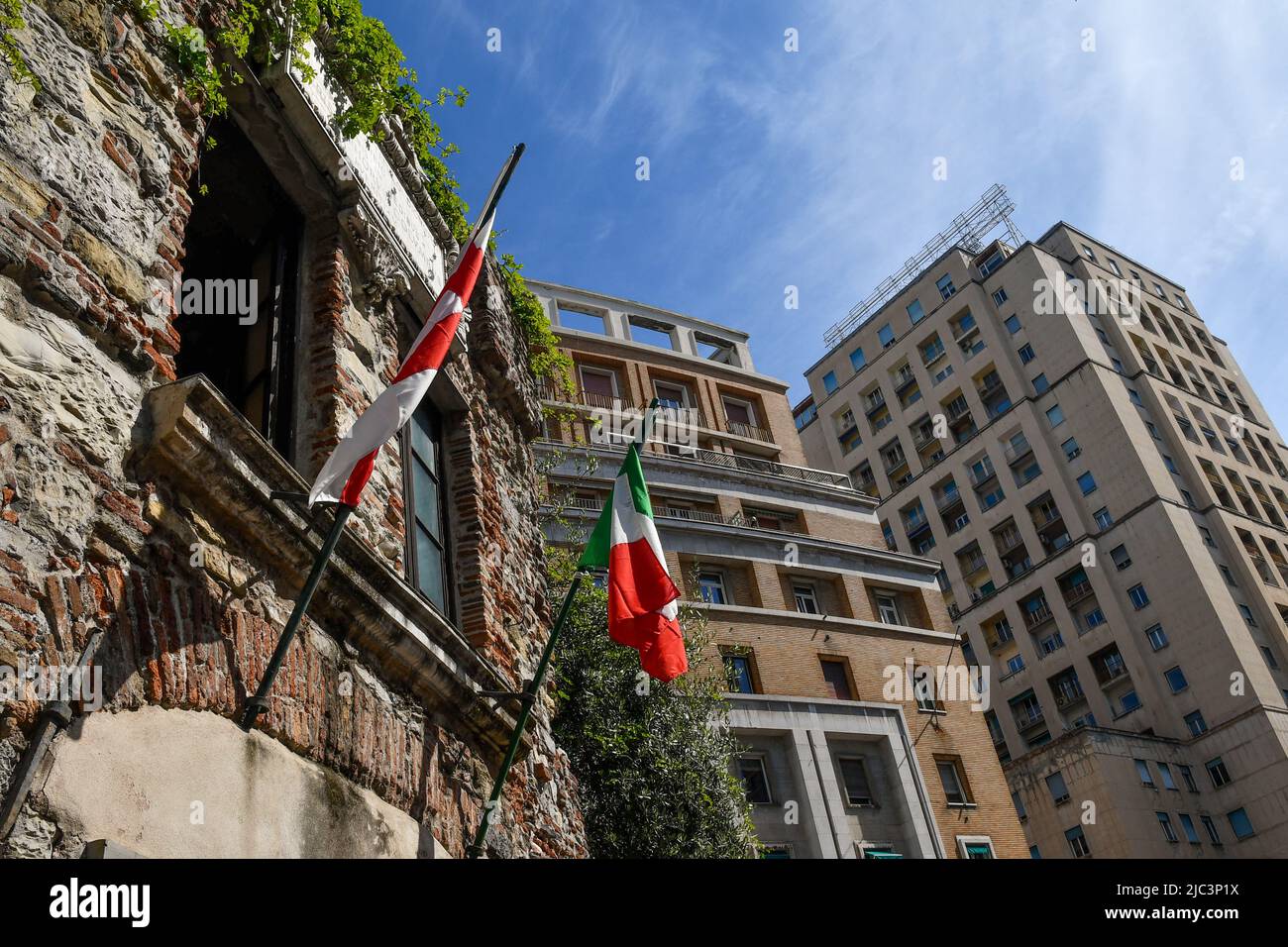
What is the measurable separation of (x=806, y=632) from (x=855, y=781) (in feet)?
13.6

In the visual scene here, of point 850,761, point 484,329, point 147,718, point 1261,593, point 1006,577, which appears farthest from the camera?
point 1006,577

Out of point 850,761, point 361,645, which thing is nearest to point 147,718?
point 361,645

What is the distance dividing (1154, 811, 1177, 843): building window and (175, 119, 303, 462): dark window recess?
40898 mm

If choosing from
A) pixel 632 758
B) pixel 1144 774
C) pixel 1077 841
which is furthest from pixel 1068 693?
pixel 632 758

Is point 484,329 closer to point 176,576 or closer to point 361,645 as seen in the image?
point 361,645

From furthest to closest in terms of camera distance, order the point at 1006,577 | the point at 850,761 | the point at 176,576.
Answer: the point at 1006,577 < the point at 850,761 < the point at 176,576

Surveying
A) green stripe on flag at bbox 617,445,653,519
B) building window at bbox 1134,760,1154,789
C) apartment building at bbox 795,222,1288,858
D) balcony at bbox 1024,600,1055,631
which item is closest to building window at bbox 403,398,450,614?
green stripe on flag at bbox 617,445,653,519

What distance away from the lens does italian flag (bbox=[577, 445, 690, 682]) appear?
7.29 meters

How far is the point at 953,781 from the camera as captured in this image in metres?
29.8

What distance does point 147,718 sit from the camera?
395cm

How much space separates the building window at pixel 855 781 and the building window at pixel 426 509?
21.5m
